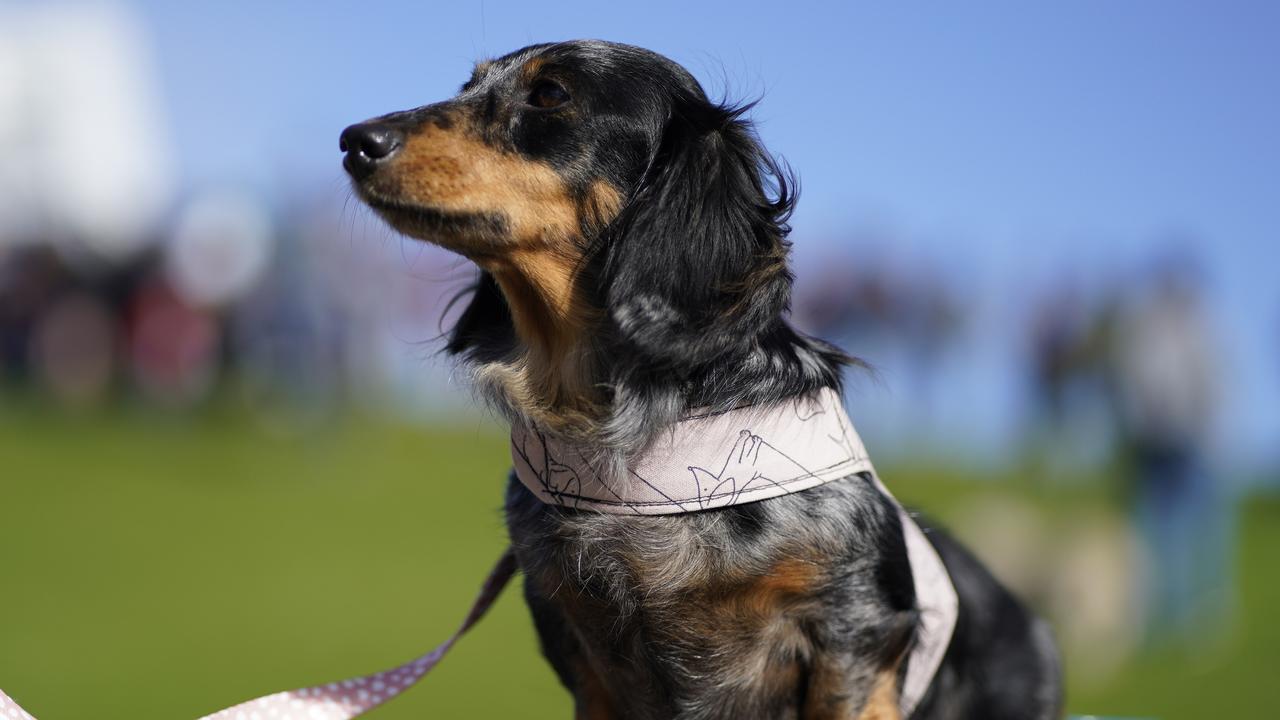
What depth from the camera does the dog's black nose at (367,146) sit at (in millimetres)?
2572

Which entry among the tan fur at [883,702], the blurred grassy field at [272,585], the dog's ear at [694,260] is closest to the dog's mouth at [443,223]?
the dog's ear at [694,260]

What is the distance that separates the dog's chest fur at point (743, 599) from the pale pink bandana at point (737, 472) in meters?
0.05

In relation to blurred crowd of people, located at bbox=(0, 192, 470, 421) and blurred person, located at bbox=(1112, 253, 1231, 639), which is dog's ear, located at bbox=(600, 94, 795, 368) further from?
blurred crowd of people, located at bbox=(0, 192, 470, 421)

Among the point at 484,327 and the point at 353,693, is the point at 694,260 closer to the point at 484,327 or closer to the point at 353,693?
the point at 484,327

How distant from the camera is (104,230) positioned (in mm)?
22906

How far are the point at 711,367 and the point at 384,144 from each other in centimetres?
93

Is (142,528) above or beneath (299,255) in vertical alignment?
beneath

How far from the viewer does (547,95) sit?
2818 millimetres

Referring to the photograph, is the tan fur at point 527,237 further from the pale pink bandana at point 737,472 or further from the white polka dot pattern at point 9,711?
the white polka dot pattern at point 9,711

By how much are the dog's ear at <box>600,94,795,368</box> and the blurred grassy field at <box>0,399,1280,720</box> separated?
0.75 metres

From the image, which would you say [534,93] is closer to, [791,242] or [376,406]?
[791,242]

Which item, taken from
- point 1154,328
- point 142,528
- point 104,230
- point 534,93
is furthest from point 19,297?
point 534,93

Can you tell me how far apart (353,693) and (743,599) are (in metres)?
1.27

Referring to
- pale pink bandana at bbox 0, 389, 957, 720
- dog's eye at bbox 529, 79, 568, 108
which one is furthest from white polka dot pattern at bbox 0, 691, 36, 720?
dog's eye at bbox 529, 79, 568, 108
